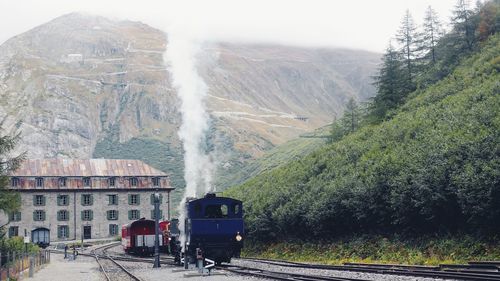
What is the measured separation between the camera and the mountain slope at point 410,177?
29.5m

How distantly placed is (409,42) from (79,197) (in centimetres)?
4909

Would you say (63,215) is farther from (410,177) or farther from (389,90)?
(410,177)

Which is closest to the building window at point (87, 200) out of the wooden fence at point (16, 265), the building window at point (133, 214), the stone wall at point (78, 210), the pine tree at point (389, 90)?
the stone wall at point (78, 210)

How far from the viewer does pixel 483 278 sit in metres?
19.6

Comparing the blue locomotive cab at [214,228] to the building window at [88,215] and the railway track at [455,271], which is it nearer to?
the railway track at [455,271]

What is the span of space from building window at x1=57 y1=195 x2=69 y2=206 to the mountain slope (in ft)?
148

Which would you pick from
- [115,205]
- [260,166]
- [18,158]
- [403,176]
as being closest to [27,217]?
[115,205]

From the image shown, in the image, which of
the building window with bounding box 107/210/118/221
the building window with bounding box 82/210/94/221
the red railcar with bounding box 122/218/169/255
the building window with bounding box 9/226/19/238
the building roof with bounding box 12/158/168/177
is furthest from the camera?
the building window with bounding box 107/210/118/221

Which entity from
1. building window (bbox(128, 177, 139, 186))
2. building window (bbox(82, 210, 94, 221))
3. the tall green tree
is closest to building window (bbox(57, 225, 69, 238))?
building window (bbox(82, 210, 94, 221))

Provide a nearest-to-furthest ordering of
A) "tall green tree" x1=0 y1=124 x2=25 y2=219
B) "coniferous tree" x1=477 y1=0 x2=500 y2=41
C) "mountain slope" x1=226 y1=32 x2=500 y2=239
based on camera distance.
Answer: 1. "mountain slope" x1=226 y1=32 x2=500 y2=239
2. "tall green tree" x1=0 y1=124 x2=25 y2=219
3. "coniferous tree" x1=477 y1=0 x2=500 y2=41

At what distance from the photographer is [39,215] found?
93875 millimetres

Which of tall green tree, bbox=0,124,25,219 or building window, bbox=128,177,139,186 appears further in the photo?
building window, bbox=128,177,139,186

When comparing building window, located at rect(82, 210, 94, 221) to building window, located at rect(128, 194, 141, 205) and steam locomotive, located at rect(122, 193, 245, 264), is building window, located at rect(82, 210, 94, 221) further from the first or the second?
steam locomotive, located at rect(122, 193, 245, 264)

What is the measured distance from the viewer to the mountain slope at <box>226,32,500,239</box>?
29484 mm
